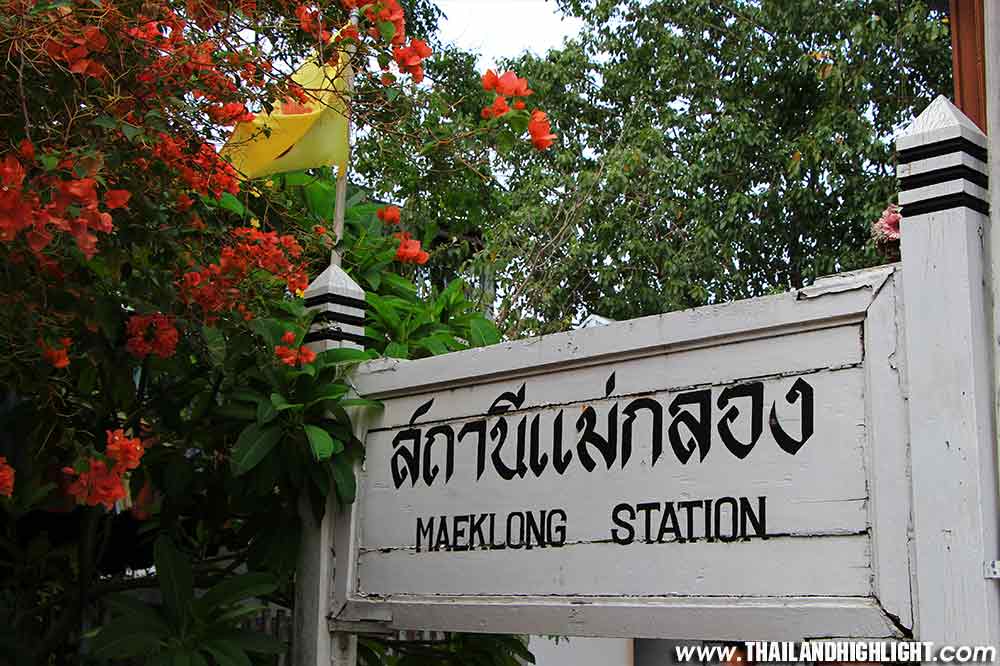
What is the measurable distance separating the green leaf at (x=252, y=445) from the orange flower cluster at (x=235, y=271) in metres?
0.39

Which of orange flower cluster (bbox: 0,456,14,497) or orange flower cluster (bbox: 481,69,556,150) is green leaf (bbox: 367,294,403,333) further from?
orange flower cluster (bbox: 0,456,14,497)

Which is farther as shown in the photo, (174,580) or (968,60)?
(968,60)

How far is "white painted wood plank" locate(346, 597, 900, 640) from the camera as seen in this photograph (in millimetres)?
3002

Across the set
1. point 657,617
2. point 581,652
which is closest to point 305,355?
point 657,617

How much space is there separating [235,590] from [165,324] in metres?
0.94

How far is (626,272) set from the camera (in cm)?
1405

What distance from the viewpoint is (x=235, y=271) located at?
12.9ft

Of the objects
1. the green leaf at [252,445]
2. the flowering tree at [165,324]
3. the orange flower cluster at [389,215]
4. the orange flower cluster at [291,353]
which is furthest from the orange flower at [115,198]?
the orange flower cluster at [389,215]

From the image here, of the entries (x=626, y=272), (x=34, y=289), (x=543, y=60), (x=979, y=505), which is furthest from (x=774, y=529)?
(x=543, y=60)

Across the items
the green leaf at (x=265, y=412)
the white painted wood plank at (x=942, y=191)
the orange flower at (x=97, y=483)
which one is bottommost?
the orange flower at (x=97, y=483)

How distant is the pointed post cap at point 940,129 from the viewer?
295 centimetres

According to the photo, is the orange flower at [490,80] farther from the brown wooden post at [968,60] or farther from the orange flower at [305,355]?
the brown wooden post at [968,60]

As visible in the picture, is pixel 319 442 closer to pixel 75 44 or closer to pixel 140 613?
pixel 140 613

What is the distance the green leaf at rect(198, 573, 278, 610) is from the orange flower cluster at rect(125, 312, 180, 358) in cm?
82
